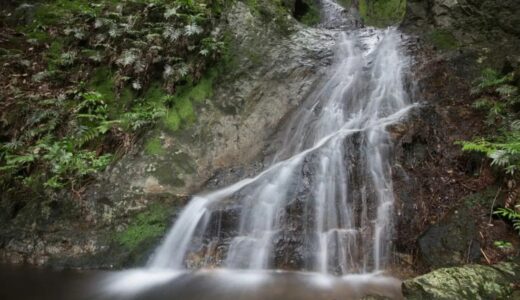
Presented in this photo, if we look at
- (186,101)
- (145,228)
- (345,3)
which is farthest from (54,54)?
(345,3)

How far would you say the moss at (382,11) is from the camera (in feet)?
46.1

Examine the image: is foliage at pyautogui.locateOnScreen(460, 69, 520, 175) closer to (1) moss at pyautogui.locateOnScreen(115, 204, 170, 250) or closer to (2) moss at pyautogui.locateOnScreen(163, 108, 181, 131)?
(1) moss at pyautogui.locateOnScreen(115, 204, 170, 250)

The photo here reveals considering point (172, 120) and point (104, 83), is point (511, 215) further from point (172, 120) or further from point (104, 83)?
point (104, 83)

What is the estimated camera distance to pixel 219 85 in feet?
26.5

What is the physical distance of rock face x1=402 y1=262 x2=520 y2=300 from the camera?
10.8 feet

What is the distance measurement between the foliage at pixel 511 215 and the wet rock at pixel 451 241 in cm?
32

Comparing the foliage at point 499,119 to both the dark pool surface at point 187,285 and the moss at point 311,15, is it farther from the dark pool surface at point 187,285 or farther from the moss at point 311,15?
the moss at point 311,15

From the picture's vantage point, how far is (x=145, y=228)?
5.74m

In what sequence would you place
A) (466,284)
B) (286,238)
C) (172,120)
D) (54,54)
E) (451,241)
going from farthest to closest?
(54,54), (172,120), (286,238), (451,241), (466,284)

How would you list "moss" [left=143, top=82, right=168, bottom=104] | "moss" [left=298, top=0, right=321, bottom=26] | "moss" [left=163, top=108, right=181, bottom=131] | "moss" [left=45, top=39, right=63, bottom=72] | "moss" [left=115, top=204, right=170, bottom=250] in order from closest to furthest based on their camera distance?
"moss" [left=115, top=204, right=170, bottom=250] → "moss" [left=163, top=108, right=181, bottom=131] → "moss" [left=143, top=82, right=168, bottom=104] → "moss" [left=45, top=39, right=63, bottom=72] → "moss" [left=298, top=0, right=321, bottom=26]

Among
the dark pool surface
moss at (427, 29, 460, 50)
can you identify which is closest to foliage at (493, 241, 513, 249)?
the dark pool surface

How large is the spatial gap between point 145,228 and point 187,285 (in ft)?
4.83

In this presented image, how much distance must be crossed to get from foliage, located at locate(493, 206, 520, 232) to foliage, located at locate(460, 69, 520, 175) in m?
0.49

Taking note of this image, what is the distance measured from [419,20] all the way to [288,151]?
5.53 metres
